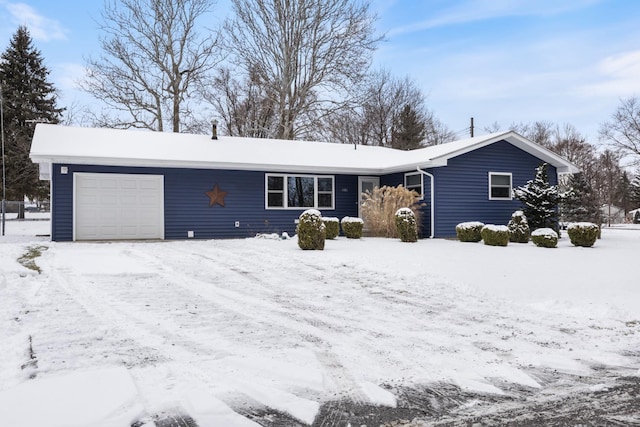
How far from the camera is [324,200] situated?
16.7 meters

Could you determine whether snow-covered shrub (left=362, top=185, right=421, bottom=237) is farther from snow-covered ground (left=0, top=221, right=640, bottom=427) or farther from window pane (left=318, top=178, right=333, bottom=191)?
snow-covered ground (left=0, top=221, right=640, bottom=427)

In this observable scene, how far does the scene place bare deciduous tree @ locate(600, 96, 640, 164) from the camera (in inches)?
1428

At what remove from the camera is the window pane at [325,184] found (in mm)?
16656

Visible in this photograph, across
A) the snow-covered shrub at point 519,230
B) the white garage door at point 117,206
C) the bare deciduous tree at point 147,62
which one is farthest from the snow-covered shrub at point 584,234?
the bare deciduous tree at point 147,62

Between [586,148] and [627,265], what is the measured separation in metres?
33.7

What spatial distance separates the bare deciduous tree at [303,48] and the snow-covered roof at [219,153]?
27.5ft

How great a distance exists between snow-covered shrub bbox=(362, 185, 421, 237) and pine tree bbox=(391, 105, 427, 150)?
18.2 m

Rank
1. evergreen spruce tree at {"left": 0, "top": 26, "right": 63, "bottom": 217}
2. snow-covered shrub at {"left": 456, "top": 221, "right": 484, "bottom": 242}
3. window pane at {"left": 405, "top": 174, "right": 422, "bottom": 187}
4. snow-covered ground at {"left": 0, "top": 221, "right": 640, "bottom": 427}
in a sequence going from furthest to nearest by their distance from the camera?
evergreen spruce tree at {"left": 0, "top": 26, "right": 63, "bottom": 217}, window pane at {"left": 405, "top": 174, "right": 422, "bottom": 187}, snow-covered shrub at {"left": 456, "top": 221, "right": 484, "bottom": 242}, snow-covered ground at {"left": 0, "top": 221, "right": 640, "bottom": 427}

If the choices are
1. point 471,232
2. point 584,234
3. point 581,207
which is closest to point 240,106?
point 471,232

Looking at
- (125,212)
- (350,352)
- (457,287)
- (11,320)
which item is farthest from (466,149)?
(11,320)

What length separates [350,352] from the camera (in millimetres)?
3992

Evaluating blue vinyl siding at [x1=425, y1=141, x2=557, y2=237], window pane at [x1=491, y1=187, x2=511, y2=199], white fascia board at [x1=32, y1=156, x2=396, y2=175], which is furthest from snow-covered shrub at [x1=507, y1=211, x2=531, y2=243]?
white fascia board at [x1=32, y1=156, x2=396, y2=175]

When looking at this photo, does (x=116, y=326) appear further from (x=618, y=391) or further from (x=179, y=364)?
(x=618, y=391)

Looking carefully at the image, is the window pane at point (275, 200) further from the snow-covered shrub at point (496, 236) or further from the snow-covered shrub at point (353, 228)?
the snow-covered shrub at point (496, 236)
